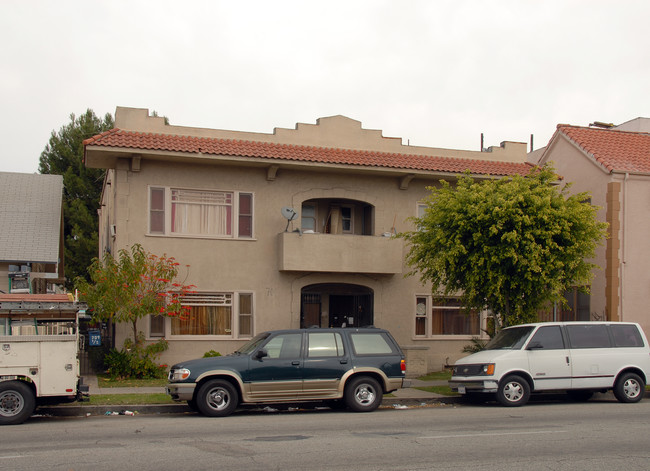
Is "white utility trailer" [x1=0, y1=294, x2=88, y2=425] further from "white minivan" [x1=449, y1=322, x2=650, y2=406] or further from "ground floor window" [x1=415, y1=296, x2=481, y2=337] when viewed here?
"ground floor window" [x1=415, y1=296, x2=481, y2=337]

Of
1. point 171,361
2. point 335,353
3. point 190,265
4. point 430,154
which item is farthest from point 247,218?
point 335,353

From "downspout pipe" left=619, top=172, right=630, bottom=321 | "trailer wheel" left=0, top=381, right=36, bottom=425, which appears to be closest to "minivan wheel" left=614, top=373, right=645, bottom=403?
"downspout pipe" left=619, top=172, right=630, bottom=321

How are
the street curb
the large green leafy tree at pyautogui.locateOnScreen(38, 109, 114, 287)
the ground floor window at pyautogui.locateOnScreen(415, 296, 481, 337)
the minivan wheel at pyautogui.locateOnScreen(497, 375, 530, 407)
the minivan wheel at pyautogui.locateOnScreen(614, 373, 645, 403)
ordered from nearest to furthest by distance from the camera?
the street curb < the minivan wheel at pyautogui.locateOnScreen(497, 375, 530, 407) < the minivan wheel at pyautogui.locateOnScreen(614, 373, 645, 403) < the ground floor window at pyautogui.locateOnScreen(415, 296, 481, 337) < the large green leafy tree at pyautogui.locateOnScreen(38, 109, 114, 287)

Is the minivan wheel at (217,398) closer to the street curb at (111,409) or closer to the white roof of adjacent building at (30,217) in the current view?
the street curb at (111,409)

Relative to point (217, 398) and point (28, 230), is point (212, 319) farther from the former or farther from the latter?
point (217, 398)

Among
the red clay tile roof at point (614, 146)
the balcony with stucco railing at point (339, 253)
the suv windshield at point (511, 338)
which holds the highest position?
the red clay tile roof at point (614, 146)

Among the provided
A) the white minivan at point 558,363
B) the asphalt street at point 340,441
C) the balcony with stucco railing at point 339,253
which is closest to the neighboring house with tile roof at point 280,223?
the balcony with stucco railing at point 339,253

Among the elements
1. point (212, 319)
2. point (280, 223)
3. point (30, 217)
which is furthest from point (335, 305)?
point (30, 217)

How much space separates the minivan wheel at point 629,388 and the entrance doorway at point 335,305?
806 cm

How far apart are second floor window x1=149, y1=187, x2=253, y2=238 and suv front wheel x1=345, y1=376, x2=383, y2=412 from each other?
7676 millimetres

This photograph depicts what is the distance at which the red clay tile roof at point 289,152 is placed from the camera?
1925 cm

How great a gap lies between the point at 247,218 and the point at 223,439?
428 inches

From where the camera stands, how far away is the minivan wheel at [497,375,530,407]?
1484 centimetres

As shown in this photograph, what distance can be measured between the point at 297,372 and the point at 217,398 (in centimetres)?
153
